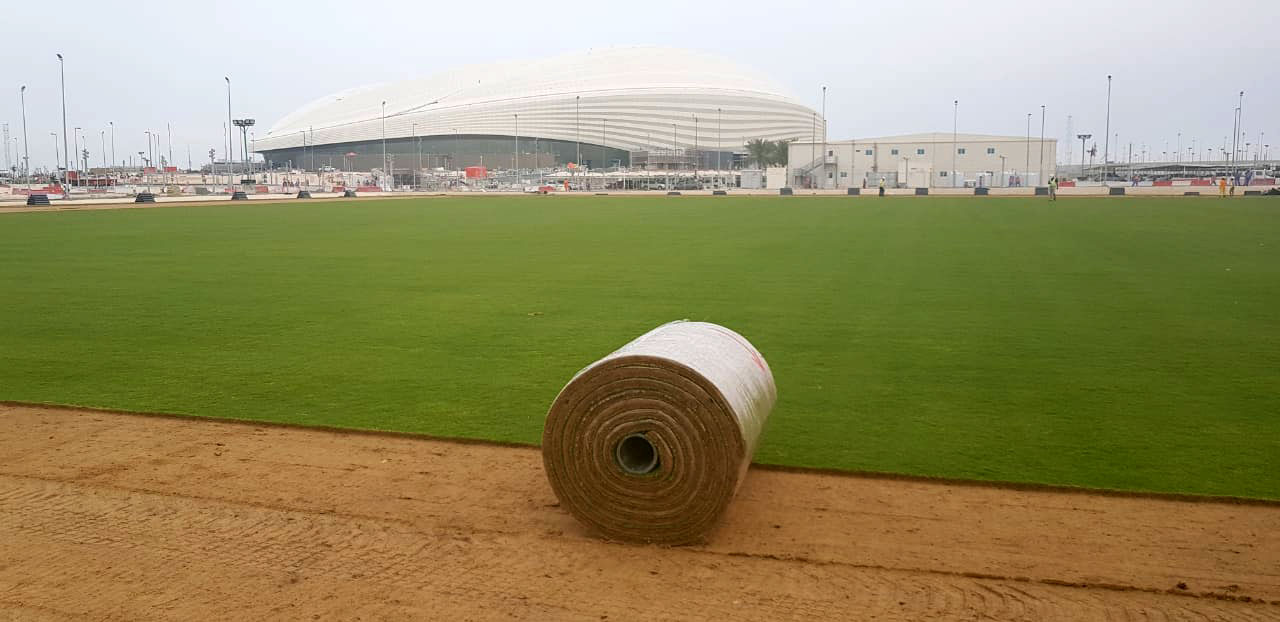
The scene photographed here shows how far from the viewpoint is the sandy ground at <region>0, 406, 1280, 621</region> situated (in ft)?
16.9

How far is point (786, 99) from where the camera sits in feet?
593

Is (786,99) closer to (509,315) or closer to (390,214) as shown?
(390,214)

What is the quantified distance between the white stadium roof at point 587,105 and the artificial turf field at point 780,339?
143 m

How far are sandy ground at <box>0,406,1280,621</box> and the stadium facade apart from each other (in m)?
152

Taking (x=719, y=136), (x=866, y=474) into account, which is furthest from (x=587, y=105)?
(x=866, y=474)

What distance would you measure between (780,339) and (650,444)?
253 inches

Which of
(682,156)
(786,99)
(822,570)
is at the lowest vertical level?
(822,570)

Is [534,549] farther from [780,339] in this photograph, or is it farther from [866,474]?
[780,339]

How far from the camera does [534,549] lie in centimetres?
591

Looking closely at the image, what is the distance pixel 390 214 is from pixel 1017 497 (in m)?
43.7

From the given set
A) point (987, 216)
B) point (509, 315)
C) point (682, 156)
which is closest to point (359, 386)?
point (509, 315)

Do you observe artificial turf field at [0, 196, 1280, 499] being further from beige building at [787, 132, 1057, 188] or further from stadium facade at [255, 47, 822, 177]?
stadium facade at [255, 47, 822, 177]

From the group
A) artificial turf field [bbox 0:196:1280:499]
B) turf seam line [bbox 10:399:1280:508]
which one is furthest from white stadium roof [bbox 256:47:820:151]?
turf seam line [bbox 10:399:1280:508]

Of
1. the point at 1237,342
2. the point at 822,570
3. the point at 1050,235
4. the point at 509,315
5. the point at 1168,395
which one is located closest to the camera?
the point at 822,570
